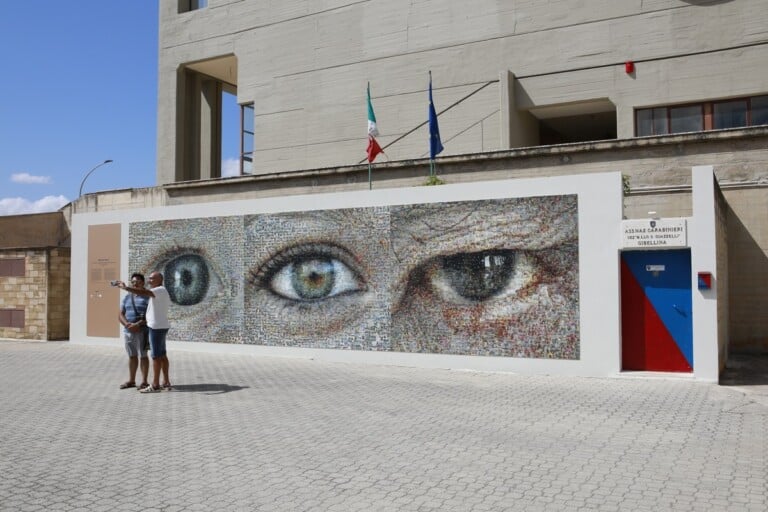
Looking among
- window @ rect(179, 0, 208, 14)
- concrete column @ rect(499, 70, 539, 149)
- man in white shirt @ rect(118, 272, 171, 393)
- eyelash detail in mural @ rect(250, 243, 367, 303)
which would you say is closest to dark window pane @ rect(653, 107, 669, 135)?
concrete column @ rect(499, 70, 539, 149)

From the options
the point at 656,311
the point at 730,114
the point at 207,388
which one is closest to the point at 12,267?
the point at 207,388

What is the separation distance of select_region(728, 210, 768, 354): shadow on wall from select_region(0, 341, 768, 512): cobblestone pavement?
19.4 ft

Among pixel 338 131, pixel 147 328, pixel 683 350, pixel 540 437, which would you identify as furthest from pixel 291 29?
pixel 540 437

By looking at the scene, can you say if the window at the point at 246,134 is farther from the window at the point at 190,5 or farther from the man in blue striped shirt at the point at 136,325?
the man in blue striped shirt at the point at 136,325

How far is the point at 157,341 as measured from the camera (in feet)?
36.7

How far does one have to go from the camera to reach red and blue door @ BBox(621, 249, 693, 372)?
1240 cm

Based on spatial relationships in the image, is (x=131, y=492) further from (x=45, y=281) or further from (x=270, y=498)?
(x=45, y=281)

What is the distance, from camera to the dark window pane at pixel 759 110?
727 inches

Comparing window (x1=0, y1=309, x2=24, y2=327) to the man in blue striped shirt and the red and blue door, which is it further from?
the red and blue door

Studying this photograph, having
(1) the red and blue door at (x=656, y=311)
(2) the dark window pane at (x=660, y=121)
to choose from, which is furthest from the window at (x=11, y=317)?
(2) the dark window pane at (x=660, y=121)

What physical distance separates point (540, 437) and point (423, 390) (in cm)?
368

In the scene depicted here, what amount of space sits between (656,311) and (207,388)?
7.93 m

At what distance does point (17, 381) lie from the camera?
12484 millimetres

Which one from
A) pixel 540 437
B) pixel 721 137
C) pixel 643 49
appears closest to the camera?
pixel 540 437
